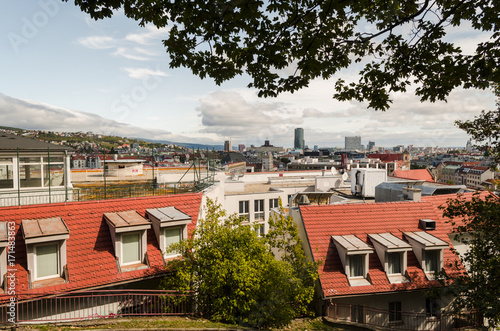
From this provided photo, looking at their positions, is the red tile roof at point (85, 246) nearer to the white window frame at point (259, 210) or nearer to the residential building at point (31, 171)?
the residential building at point (31, 171)

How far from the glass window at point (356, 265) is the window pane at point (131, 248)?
1044 cm

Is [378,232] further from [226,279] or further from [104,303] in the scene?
[104,303]

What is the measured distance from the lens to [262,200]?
33844 mm

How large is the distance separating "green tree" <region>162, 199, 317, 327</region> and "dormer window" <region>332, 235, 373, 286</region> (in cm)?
292

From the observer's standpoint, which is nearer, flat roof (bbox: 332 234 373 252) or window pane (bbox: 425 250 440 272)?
flat roof (bbox: 332 234 373 252)

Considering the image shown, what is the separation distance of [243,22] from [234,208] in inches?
1097

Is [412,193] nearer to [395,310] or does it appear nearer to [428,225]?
[428,225]

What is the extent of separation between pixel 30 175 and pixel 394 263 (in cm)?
1930

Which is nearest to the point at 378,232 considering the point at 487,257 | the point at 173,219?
the point at 487,257

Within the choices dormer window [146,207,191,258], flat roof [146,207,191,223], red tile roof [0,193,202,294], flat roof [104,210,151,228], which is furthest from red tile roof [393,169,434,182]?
red tile roof [0,193,202,294]

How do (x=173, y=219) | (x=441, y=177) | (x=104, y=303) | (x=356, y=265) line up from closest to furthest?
(x=104, y=303) < (x=173, y=219) < (x=356, y=265) < (x=441, y=177)

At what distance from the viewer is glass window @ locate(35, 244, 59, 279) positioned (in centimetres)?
1198

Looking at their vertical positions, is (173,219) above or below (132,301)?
above

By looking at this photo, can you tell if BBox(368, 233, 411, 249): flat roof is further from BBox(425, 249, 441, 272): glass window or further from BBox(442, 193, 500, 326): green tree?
BBox(442, 193, 500, 326): green tree
